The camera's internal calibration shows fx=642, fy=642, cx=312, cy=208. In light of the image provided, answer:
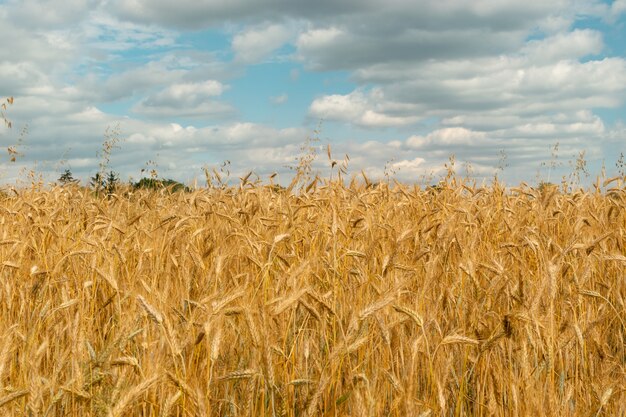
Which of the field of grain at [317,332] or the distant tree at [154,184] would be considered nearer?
the field of grain at [317,332]

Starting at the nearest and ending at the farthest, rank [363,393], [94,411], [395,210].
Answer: [94,411] < [363,393] < [395,210]

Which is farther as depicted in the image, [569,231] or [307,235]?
[569,231]

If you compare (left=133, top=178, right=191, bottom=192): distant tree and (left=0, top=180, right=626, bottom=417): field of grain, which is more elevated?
(left=133, top=178, right=191, bottom=192): distant tree

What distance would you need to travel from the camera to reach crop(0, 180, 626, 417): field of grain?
1.74m

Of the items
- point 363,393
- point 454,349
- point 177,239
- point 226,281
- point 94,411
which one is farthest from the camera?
point 177,239

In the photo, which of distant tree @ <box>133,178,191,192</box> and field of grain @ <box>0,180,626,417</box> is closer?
field of grain @ <box>0,180,626,417</box>

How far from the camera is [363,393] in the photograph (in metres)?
1.99

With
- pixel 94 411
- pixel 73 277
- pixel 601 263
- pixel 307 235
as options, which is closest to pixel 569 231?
pixel 601 263

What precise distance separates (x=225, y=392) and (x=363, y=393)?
44cm

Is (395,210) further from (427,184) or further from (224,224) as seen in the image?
(427,184)

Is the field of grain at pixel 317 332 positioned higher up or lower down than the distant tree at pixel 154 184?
lower down

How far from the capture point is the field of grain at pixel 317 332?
1.74 metres

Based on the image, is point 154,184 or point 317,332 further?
point 154,184

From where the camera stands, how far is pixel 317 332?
262 cm
